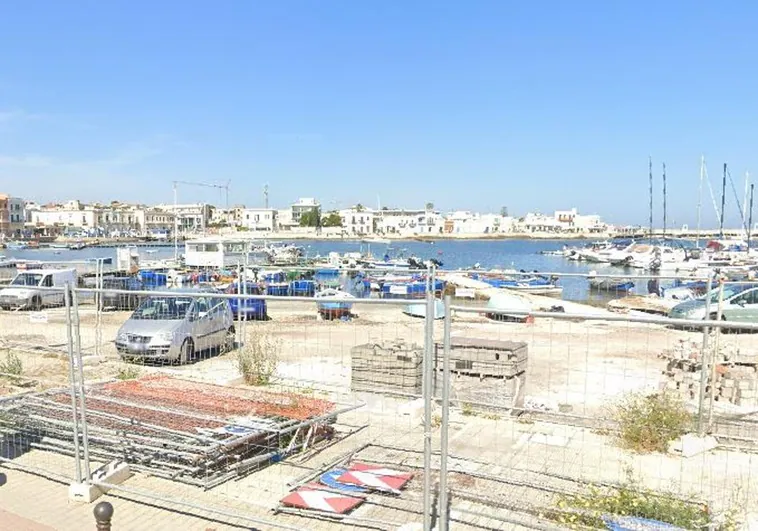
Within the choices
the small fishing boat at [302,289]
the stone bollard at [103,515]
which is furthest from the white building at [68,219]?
the stone bollard at [103,515]

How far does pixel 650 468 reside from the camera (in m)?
7.53

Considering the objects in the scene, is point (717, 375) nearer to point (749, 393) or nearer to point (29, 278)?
point (749, 393)

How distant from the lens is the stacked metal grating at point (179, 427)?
710cm

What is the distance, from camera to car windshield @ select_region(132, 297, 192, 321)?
1432 cm

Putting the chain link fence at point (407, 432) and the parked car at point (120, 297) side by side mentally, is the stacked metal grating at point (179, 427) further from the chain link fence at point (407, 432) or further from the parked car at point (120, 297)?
the parked car at point (120, 297)

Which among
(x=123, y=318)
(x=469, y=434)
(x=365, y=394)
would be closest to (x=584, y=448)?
(x=469, y=434)

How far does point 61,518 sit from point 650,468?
6.60 metres

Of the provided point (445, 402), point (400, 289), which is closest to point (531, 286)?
point (400, 289)

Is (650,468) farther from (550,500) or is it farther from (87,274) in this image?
(87,274)

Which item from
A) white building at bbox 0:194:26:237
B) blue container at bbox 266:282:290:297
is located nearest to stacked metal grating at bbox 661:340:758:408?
blue container at bbox 266:282:290:297

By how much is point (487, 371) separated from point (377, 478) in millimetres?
3402

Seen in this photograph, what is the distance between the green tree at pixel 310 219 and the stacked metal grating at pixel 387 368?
181107mm

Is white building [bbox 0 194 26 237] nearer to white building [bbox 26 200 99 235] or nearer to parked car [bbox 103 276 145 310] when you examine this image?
white building [bbox 26 200 99 235]

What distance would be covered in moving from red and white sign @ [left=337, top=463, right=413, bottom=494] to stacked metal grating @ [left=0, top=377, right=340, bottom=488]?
1097mm
